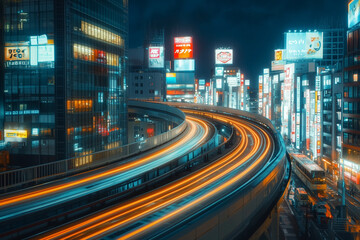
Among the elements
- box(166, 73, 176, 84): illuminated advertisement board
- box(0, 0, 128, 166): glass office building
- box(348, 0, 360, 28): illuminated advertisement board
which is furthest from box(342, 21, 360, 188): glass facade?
box(166, 73, 176, 84): illuminated advertisement board

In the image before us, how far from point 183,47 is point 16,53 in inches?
3270

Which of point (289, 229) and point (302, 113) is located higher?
point (302, 113)

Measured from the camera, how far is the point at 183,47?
117375 mm

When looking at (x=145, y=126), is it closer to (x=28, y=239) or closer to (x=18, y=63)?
(x=18, y=63)

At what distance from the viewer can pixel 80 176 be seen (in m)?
19.1

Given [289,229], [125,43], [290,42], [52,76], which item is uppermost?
[290,42]

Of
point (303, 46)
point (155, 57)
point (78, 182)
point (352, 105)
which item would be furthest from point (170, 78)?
point (78, 182)

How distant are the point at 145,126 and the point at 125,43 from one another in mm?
32684

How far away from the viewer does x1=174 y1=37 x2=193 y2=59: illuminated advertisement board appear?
114562 mm

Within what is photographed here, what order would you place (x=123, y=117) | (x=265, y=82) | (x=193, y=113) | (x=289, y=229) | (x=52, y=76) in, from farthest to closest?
(x=265, y=82) → (x=193, y=113) → (x=123, y=117) → (x=52, y=76) → (x=289, y=229)

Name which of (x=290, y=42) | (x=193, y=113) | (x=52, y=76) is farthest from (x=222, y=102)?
(x=52, y=76)

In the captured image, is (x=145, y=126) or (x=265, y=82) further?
(x=265, y=82)

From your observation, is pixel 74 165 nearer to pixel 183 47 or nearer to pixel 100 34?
pixel 100 34

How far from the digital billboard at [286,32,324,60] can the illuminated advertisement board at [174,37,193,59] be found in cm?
3294
